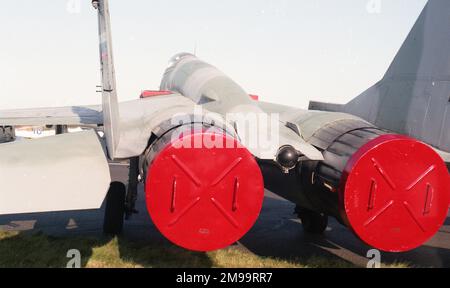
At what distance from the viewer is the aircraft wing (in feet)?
31.7

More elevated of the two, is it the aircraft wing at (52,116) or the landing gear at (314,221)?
the aircraft wing at (52,116)

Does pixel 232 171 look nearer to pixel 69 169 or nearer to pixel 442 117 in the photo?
pixel 69 169

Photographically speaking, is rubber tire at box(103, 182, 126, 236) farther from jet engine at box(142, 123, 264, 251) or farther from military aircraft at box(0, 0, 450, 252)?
jet engine at box(142, 123, 264, 251)

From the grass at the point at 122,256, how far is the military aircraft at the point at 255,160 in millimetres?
1180

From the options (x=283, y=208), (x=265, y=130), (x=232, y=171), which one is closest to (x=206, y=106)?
(x=265, y=130)

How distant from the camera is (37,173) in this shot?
4672mm

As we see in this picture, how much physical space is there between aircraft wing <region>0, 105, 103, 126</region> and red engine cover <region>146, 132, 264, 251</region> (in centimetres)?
503

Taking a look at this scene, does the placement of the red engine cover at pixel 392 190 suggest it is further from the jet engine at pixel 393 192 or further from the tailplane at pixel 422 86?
the tailplane at pixel 422 86

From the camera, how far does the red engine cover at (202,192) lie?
4.47m

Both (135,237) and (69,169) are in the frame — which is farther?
(135,237)

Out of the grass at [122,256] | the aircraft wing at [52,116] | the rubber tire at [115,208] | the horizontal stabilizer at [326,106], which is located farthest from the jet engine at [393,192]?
the aircraft wing at [52,116]

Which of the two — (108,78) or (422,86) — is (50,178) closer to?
(108,78)

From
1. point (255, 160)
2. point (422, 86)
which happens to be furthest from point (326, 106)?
point (255, 160)

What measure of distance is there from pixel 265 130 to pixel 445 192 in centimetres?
218
